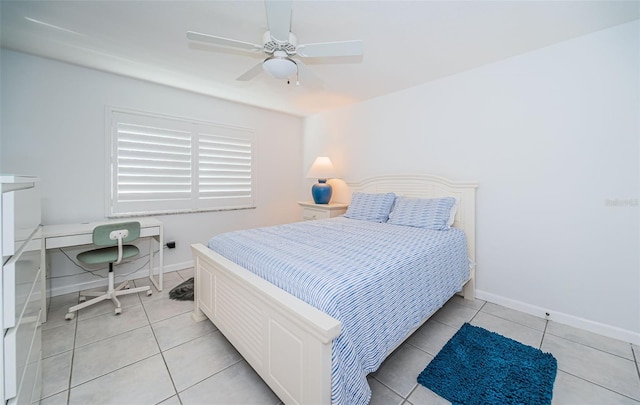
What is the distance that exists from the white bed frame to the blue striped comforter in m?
0.07

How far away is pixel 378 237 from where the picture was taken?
2221 mm

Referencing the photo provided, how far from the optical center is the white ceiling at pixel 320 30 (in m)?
1.81

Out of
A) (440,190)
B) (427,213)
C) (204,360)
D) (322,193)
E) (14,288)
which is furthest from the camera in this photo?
(322,193)

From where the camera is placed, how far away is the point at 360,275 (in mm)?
1427

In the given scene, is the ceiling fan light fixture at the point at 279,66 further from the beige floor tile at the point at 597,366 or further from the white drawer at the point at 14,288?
the beige floor tile at the point at 597,366

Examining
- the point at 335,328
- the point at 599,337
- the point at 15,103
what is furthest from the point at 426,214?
the point at 15,103

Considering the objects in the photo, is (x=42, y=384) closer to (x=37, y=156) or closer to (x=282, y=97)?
(x=37, y=156)

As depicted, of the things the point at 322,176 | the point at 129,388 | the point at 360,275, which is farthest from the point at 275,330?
the point at 322,176

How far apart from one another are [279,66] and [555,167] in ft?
8.13

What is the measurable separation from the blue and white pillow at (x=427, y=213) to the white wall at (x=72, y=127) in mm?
2661

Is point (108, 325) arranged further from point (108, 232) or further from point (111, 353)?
point (108, 232)

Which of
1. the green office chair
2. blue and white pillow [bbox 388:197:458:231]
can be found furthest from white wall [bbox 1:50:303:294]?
blue and white pillow [bbox 388:197:458:231]

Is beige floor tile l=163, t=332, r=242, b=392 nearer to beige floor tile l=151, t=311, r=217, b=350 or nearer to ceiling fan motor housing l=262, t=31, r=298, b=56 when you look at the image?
beige floor tile l=151, t=311, r=217, b=350

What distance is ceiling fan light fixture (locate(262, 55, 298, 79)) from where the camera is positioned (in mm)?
1875
